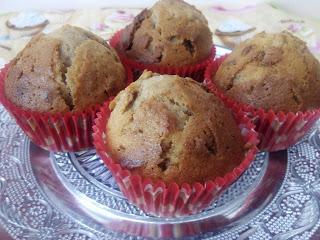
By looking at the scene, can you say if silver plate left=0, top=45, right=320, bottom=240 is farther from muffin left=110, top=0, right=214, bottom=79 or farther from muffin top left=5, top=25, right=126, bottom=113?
muffin left=110, top=0, right=214, bottom=79

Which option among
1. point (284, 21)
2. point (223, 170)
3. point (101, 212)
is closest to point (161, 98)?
point (223, 170)

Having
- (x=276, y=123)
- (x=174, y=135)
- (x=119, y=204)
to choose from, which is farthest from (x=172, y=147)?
(x=276, y=123)

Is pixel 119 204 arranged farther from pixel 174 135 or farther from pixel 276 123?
pixel 276 123

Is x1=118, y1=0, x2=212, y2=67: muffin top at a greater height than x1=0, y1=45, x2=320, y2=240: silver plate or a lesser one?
greater

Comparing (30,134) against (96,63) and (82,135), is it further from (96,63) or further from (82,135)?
(96,63)

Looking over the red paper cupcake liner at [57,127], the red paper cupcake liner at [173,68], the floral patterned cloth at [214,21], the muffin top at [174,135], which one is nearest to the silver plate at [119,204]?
the red paper cupcake liner at [57,127]

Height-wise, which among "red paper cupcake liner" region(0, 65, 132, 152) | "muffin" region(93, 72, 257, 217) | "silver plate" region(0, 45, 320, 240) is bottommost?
"silver plate" region(0, 45, 320, 240)

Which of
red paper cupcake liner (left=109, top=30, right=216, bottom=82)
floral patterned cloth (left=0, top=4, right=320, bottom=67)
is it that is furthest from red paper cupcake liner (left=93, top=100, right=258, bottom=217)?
floral patterned cloth (left=0, top=4, right=320, bottom=67)
